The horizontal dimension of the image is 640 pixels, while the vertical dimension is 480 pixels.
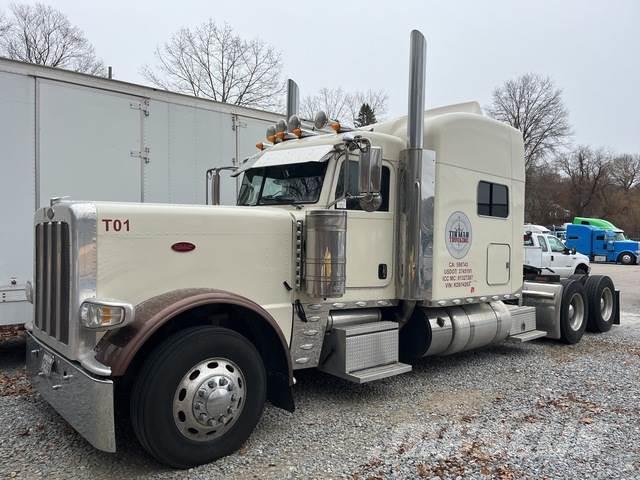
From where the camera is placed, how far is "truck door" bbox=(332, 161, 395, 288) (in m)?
5.08

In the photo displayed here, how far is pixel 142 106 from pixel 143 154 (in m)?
0.62

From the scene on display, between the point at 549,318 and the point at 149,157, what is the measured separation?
20.3 feet

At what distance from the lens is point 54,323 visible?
3.99 m

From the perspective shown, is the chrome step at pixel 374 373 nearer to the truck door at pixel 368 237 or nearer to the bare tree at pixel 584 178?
the truck door at pixel 368 237

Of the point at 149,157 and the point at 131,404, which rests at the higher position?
the point at 149,157

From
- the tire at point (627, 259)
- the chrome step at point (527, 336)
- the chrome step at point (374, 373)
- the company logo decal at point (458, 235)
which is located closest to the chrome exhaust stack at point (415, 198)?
the company logo decal at point (458, 235)

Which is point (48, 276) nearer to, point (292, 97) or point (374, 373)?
point (374, 373)

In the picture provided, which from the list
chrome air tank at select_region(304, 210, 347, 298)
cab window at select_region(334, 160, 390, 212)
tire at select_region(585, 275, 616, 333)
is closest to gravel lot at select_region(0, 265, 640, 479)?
chrome air tank at select_region(304, 210, 347, 298)

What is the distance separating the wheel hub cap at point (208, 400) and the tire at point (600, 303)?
7262 mm

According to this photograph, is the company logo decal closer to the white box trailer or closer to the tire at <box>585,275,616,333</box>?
the white box trailer

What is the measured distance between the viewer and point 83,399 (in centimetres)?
350

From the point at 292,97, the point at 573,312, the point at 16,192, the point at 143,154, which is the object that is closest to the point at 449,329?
the point at 573,312

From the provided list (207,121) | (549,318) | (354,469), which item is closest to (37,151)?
(207,121)

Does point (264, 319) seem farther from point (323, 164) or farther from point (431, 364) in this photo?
point (431, 364)
